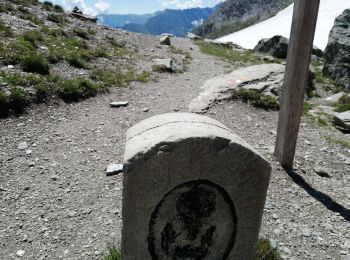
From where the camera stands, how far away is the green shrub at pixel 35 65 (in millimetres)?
10641

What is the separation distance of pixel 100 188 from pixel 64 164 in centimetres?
119

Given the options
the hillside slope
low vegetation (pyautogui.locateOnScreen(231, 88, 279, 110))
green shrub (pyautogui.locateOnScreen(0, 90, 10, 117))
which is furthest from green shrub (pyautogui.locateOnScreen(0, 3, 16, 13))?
the hillside slope

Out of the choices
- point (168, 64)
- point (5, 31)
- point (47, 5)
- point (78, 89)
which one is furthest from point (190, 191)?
point (47, 5)

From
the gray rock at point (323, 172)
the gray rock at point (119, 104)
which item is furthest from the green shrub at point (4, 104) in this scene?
the gray rock at point (323, 172)

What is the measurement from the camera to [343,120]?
1012cm

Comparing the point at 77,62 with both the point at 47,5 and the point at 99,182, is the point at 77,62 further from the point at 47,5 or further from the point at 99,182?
the point at 47,5

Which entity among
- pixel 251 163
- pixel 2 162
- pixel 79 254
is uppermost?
pixel 251 163

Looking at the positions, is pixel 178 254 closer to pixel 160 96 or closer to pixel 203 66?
pixel 160 96

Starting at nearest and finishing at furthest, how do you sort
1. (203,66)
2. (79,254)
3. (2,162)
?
(79,254) < (2,162) < (203,66)

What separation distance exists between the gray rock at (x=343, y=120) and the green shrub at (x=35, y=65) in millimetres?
8458

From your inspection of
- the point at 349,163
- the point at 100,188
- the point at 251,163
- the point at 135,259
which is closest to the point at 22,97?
the point at 100,188

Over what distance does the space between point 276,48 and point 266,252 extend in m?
20.4

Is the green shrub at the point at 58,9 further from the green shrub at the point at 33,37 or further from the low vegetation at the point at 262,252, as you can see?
the low vegetation at the point at 262,252

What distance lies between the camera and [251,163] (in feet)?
12.9
